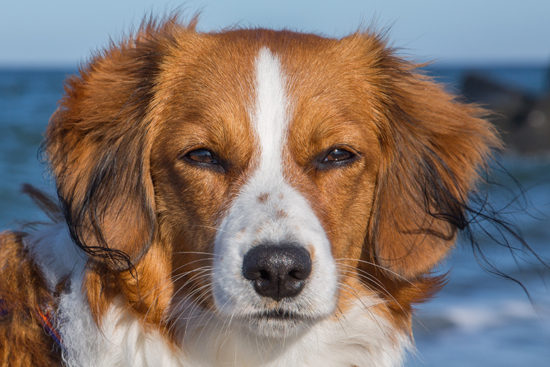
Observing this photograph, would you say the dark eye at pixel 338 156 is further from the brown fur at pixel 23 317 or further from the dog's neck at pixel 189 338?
the brown fur at pixel 23 317

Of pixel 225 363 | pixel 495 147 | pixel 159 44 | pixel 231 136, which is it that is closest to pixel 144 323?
pixel 225 363

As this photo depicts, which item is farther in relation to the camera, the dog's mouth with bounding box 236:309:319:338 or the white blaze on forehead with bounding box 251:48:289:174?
the white blaze on forehead with bounding box 251:48:289:174

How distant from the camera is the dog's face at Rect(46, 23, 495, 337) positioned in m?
2.62

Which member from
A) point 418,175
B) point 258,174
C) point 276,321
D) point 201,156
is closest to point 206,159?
point 201,156

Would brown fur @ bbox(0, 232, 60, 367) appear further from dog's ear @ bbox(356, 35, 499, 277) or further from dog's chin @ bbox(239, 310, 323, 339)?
dog's ear @ bbox(356, 35, 499, 277)

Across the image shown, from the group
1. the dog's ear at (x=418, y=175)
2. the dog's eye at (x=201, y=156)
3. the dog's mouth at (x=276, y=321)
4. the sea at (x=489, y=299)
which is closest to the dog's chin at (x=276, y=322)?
the dog's mouth at (x=276, y=321)

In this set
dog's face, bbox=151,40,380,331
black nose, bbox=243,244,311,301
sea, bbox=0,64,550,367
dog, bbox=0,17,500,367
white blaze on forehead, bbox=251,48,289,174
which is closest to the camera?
black nose, bbox=243,244,311,301

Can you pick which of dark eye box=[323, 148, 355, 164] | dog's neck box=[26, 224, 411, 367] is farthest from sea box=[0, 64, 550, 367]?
dark eye box=[323, 148, 355, 164]

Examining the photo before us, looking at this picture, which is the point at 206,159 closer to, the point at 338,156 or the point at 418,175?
the point at 338,156

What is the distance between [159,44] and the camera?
10.5ft

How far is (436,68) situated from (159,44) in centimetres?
164

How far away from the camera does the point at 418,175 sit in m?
3.12

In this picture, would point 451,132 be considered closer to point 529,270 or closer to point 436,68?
point 436,68

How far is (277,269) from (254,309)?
24 centimetres
